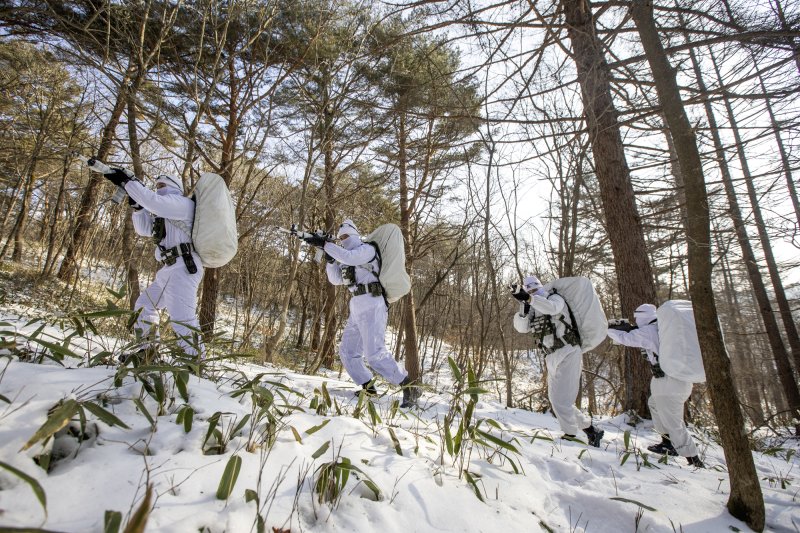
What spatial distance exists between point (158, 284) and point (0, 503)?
3.16m

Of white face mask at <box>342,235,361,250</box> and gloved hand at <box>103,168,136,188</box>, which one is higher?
gloved hand at <box>103,168,136,188</box>

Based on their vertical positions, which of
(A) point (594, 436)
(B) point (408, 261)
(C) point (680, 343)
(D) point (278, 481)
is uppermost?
(B) point (408, 261)

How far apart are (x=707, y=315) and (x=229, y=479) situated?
2.29 meters

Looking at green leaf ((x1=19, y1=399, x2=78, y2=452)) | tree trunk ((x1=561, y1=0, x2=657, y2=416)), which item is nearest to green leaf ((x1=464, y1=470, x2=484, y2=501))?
green leaf ((x1=19, y1=399, x2=78, y2=452))

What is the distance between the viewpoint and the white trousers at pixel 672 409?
3354 mm

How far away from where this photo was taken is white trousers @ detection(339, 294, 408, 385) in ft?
13.1

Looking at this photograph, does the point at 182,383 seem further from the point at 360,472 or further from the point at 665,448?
the point at 665,448

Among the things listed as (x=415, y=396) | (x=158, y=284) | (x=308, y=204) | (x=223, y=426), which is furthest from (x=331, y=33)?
(x=223, y=426)

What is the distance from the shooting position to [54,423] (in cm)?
95

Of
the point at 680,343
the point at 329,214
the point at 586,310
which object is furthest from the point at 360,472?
the point at 329,214

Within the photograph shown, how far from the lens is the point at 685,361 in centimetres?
325

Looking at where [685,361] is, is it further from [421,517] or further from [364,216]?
[364,216]

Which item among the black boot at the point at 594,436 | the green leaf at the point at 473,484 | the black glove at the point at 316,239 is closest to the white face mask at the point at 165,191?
the black glove at the point at 316,239

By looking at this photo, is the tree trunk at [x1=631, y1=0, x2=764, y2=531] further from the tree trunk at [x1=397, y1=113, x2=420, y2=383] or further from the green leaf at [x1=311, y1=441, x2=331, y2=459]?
the tree trunk at [x1=397, y1=113, x2=420, y2=383]
